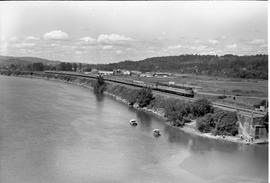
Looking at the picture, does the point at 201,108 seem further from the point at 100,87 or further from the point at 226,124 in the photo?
the point at 100,87

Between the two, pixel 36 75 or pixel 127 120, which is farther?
pixel 36 75

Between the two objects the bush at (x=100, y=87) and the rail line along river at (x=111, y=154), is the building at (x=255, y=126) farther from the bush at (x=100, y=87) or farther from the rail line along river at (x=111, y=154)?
the bush at (x=100, y=87)

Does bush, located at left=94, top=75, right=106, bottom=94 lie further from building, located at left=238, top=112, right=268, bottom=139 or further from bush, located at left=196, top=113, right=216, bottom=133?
building, located at left=238, top=112, right=268, bottom=139

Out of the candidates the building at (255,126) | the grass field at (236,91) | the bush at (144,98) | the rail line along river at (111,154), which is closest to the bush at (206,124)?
the rail line along river at (111,154)

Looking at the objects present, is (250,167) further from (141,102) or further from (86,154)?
(141,102)

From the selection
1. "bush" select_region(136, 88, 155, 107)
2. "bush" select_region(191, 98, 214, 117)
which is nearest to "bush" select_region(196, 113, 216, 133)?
"bush" select_region(191, 98, 214, 117)

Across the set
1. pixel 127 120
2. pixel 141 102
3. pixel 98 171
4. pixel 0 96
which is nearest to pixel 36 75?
pixel 0 96

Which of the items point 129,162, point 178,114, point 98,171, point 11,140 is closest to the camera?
point 98,171

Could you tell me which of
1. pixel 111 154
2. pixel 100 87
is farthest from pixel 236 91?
pixel 111 154
